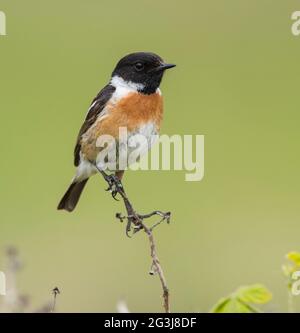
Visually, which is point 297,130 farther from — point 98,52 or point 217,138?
point 98,52

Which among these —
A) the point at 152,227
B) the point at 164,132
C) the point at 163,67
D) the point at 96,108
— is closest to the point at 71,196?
Result: the point at 96,108

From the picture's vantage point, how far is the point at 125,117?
18.8 ft

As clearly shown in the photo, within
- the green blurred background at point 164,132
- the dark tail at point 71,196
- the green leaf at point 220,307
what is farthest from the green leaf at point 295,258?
the dark tail at point 71,196

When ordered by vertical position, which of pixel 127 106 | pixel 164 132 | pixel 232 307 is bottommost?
pixel 232 307

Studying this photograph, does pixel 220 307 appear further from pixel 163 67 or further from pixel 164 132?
pixel 164 132

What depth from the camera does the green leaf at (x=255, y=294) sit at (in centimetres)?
314

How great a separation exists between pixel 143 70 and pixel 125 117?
29 cm

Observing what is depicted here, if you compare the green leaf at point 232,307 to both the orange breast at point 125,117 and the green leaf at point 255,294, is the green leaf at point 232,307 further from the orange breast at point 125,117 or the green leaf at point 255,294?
the orange breast at point 125,117

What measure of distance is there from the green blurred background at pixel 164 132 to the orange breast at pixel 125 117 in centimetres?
104

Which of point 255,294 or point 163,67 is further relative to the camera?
point 163,67

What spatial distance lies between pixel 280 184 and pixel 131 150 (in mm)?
5590

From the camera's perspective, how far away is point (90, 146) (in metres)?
5.80
